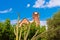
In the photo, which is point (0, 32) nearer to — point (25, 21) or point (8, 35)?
point (8, 35)

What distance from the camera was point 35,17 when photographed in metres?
46.1

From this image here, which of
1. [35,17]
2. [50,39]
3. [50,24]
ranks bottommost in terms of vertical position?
[50,39]

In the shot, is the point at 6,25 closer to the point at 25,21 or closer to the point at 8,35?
the point at 8,35

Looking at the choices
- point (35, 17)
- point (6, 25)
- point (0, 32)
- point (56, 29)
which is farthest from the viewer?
point (35, 17)

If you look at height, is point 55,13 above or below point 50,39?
above

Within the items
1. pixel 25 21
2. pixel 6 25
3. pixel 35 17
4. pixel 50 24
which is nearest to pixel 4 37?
pixel 6 25

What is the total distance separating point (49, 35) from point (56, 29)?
99 centimetres

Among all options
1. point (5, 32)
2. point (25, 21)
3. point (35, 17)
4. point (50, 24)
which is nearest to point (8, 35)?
point (5, 32)

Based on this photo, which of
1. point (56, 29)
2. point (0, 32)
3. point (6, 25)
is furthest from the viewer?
point (6, 25)

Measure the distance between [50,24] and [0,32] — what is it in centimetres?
620

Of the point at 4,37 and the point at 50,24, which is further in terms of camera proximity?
the point at 4,37

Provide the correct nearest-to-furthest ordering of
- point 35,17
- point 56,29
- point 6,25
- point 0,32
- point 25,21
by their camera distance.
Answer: point 56,29
point 0,32
point 6,25
point 25,21
point 35,17

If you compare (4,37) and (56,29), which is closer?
(56,29)

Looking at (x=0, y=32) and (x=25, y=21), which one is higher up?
(x=25, y=21)
